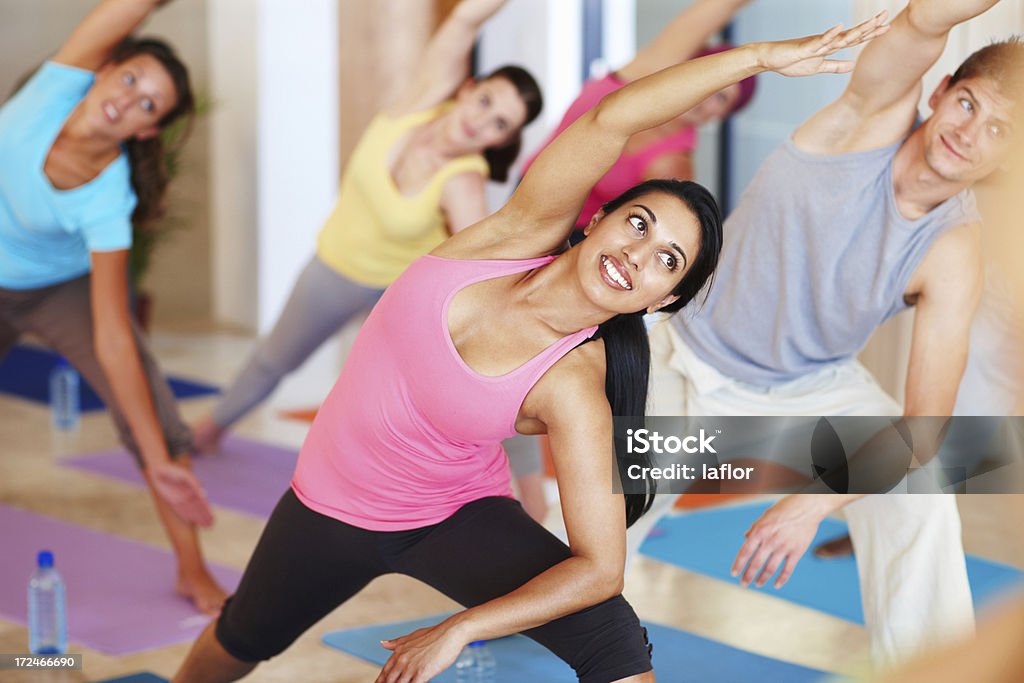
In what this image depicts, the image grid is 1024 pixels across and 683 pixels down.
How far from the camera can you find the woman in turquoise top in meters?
2.70

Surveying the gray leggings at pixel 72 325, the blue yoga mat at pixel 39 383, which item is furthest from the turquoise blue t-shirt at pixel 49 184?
the blue yoga mat at pixel 39 383

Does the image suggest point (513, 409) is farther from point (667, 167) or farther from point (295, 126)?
point (295, 126)

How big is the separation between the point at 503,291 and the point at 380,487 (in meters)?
0.37

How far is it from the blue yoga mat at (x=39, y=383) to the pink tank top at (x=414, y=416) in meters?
3.29

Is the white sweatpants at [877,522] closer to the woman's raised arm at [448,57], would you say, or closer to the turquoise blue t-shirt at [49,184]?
the woman's raised arm at [448,57]

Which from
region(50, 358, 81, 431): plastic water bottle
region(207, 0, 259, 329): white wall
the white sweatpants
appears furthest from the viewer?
region(207, 0, 259, 329): white wall

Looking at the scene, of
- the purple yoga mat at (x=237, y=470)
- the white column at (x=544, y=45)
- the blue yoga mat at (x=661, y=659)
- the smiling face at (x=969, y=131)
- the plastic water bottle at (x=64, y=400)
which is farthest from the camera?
the white column at (x=544, y=45)

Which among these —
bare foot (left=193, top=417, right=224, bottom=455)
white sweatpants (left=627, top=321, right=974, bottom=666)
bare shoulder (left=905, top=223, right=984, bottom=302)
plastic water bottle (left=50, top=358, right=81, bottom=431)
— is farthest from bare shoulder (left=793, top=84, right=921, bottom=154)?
plastic water bottle (left=50, top=358, right=81, bottom=431)

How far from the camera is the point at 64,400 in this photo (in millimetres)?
4688

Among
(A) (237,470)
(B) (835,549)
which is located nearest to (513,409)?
(B) (835,549)

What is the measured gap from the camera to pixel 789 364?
2.44 m

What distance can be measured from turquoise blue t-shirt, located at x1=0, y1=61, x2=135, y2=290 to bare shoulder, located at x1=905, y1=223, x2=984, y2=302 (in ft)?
5.54

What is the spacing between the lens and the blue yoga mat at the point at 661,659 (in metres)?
2.51

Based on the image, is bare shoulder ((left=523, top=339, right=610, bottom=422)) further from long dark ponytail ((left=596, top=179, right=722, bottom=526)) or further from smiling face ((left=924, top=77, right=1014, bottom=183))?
smiling face ((left=924, top=77, right=1014, bottom=183))
